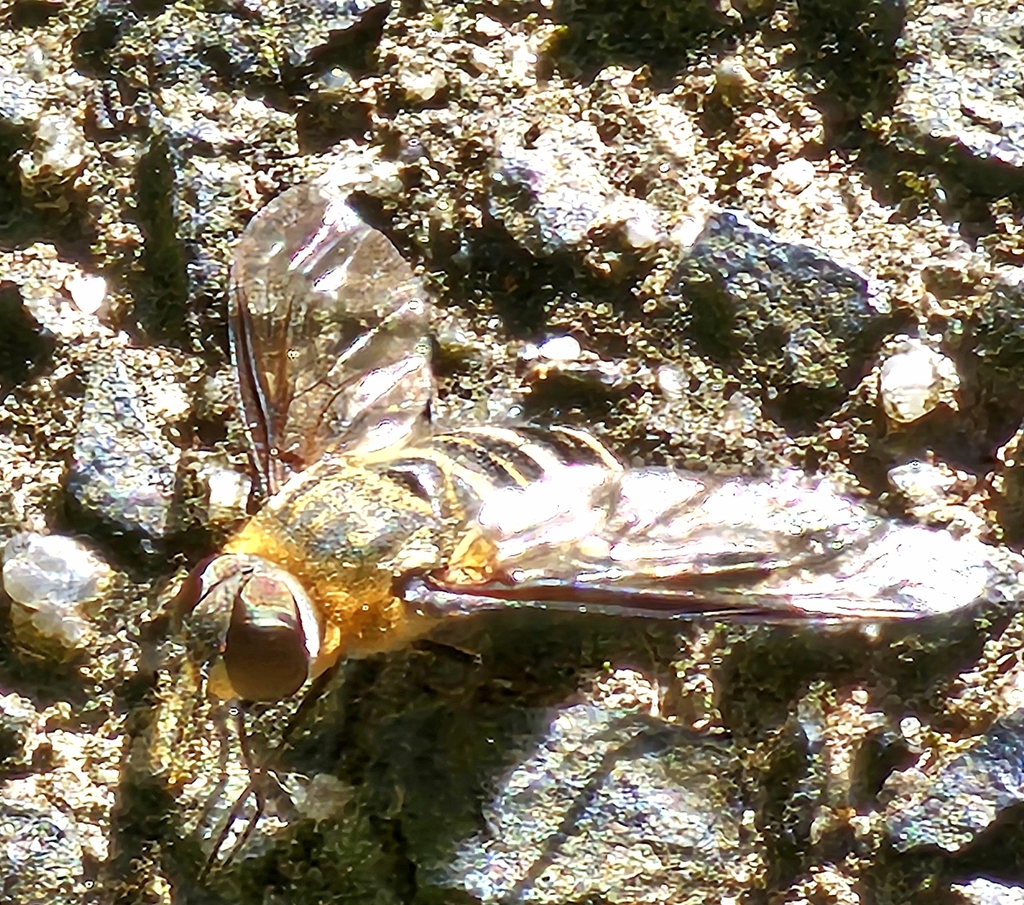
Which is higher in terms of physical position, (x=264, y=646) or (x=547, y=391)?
(x=547, y=391)

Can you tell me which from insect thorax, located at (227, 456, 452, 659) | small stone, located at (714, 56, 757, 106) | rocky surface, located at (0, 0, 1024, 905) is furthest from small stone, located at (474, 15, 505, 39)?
insect thorax, located at (227, 456, 452, 659)

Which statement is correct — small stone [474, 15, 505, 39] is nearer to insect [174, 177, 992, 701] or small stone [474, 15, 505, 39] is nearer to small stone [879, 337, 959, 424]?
insect [174, 177, 992, 701]

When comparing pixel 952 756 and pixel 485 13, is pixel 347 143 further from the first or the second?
pixel 952 756

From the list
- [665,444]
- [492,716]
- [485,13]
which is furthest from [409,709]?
→ [485,13]

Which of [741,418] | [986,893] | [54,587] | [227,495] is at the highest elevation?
[741,418]

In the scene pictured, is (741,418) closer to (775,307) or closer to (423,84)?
(775,307)

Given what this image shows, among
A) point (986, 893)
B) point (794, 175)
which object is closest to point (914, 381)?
point (794, 175)

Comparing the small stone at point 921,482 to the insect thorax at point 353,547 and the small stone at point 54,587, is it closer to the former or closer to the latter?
the insect thorax at point 353,547

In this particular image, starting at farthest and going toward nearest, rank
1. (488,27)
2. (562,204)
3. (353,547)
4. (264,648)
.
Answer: (488,27)
(562,204)
(353,547)
(264,648)
